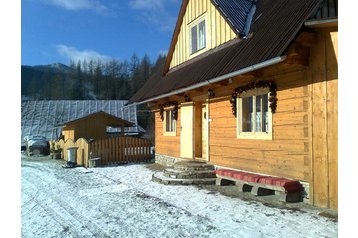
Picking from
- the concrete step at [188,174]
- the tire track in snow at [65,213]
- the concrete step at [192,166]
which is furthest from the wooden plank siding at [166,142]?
the tire track in snow at [65,213]

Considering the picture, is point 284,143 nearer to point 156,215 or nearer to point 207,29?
point 156,215

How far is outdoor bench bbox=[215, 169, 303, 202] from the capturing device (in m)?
7.50

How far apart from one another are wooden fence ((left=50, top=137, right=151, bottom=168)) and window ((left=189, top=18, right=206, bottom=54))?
6660 mm

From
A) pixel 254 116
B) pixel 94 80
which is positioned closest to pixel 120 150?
pixel 254 116

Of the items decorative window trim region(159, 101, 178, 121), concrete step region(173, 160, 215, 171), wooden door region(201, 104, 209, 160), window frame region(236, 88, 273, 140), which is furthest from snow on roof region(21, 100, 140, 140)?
window frame region(236, 88, 273, 140)

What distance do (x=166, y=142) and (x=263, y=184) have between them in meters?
8.37

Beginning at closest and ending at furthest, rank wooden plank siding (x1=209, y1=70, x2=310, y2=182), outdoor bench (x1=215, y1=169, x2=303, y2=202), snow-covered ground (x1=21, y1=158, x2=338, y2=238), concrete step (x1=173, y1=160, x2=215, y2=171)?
snow-covered ground (x1=21, y1=158, x2=338, y2=238), outdoor bench (x1=215, y1=169, x2=303, y2=202), wooden plank siding (x1=209, y1=70, x2=310, y2=182), concrete step (x1=173, y1=160, x2=215, y2=171)

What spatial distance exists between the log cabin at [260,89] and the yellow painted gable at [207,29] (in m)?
0.04

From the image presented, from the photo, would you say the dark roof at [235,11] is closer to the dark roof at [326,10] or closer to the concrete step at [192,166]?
the dark roof at [326,10]

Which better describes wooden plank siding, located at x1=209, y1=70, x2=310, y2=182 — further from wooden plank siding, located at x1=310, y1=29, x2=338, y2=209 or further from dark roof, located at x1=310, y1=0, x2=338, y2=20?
dark roof, located at x1=310, y1=0, x2=338, y2=20

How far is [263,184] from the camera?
26.6 feet

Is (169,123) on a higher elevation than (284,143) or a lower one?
higher

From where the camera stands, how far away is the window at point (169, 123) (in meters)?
15.3
